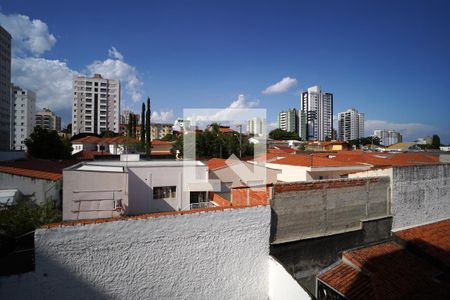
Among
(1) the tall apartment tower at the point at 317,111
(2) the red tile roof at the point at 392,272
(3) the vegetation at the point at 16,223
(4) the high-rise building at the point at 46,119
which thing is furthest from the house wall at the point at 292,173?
(4) the high-rise building at the point at 46,119

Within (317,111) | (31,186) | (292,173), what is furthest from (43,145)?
(317,111)

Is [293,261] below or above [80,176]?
below

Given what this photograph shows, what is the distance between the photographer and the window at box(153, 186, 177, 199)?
12.3 meters

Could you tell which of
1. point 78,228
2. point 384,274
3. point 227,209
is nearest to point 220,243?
point 227,209

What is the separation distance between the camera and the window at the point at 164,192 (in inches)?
484

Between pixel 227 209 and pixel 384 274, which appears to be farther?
pixel 384 274

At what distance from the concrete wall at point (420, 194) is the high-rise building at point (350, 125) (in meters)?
116

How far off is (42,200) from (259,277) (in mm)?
10066

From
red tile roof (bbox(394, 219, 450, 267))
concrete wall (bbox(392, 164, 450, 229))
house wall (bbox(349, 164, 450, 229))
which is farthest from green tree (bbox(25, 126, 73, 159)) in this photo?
red tile roof (bbox(394, 219, 450, 267))

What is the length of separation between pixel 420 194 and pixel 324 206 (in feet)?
21.6

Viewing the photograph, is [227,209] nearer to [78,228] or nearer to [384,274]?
[78,228]

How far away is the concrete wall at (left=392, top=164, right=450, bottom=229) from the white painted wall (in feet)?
23.1

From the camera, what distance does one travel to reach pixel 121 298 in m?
6.08

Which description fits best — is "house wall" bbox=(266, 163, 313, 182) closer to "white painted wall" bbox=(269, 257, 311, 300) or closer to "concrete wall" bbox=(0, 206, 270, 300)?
"concrete wall" bbox=(0, 206, 270, 300)
